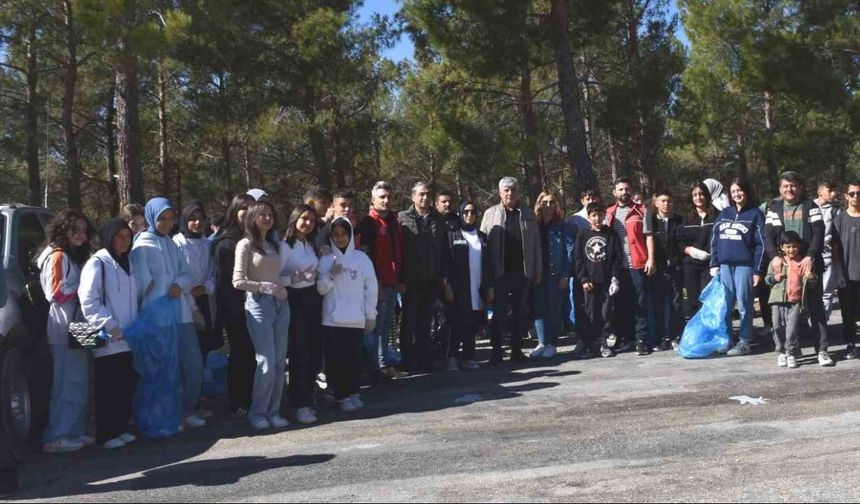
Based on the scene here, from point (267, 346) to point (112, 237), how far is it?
1.47 meters

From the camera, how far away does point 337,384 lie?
327 inches

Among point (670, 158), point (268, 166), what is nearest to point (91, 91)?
point (268, 166)

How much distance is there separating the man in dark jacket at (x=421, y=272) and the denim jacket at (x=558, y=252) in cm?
153

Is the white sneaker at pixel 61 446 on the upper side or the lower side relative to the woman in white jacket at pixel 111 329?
lower

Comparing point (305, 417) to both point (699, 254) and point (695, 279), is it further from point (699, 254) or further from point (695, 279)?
point (695, 279)

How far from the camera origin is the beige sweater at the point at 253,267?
7457 mm

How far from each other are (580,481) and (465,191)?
115 feet

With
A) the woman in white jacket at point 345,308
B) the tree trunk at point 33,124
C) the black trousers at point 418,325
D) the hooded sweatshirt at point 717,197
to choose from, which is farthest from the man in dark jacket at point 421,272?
the tree trunk at point 33,124

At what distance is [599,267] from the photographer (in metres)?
10.8

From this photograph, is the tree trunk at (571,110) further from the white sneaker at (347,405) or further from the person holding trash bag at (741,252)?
the white sneaker at (347,405)

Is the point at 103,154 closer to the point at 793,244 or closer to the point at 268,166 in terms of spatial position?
the point at 268,166

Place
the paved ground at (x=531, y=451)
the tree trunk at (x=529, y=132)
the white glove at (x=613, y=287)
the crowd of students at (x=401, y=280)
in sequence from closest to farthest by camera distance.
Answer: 1. the paved ground at (x=531, y=451)
2. the crowd of students at (x=401, y=280)
3. the white glove at (x=613, y=287)
4. the tree trunk at (x=529, y=132)

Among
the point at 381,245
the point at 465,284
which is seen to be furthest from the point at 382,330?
the point at 465,284

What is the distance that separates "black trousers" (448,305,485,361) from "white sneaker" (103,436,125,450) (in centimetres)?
416
